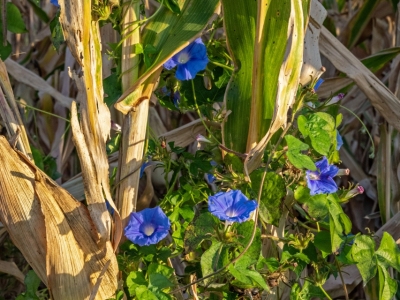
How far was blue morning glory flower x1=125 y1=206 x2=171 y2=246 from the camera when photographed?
873 millimetres

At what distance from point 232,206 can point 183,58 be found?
9.0 inches

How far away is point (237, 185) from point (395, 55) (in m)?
0.74

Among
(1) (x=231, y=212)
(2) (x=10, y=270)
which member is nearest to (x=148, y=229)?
(1) (x=231, y=212)

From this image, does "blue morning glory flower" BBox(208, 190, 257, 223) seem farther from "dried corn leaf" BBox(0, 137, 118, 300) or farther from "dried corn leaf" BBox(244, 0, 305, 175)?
"dried corn leaf" BBox(0, 137, 118, 300)

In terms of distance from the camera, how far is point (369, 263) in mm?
941

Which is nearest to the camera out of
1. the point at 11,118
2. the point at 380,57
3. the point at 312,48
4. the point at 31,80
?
the point at 11,118

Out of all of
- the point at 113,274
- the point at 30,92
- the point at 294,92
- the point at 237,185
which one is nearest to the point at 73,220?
the point at 113,274

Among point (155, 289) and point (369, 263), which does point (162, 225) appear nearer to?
point (155, 289)

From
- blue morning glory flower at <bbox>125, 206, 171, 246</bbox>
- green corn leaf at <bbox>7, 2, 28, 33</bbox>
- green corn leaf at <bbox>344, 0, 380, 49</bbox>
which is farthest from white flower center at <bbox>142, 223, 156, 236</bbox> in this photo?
green corn leaf at <bbox>344, 0, 380, 49</bbox>

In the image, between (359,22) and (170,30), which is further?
(359,22)

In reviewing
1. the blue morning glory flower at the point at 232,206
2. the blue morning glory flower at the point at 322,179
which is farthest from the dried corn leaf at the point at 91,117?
the blue morning glory flower at the point at 322,179

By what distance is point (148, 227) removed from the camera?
892 mm

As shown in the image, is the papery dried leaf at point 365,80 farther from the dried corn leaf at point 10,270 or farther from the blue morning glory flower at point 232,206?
the dried corn leaf at point 10,270

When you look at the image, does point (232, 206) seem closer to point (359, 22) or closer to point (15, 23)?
point (15, 23)
